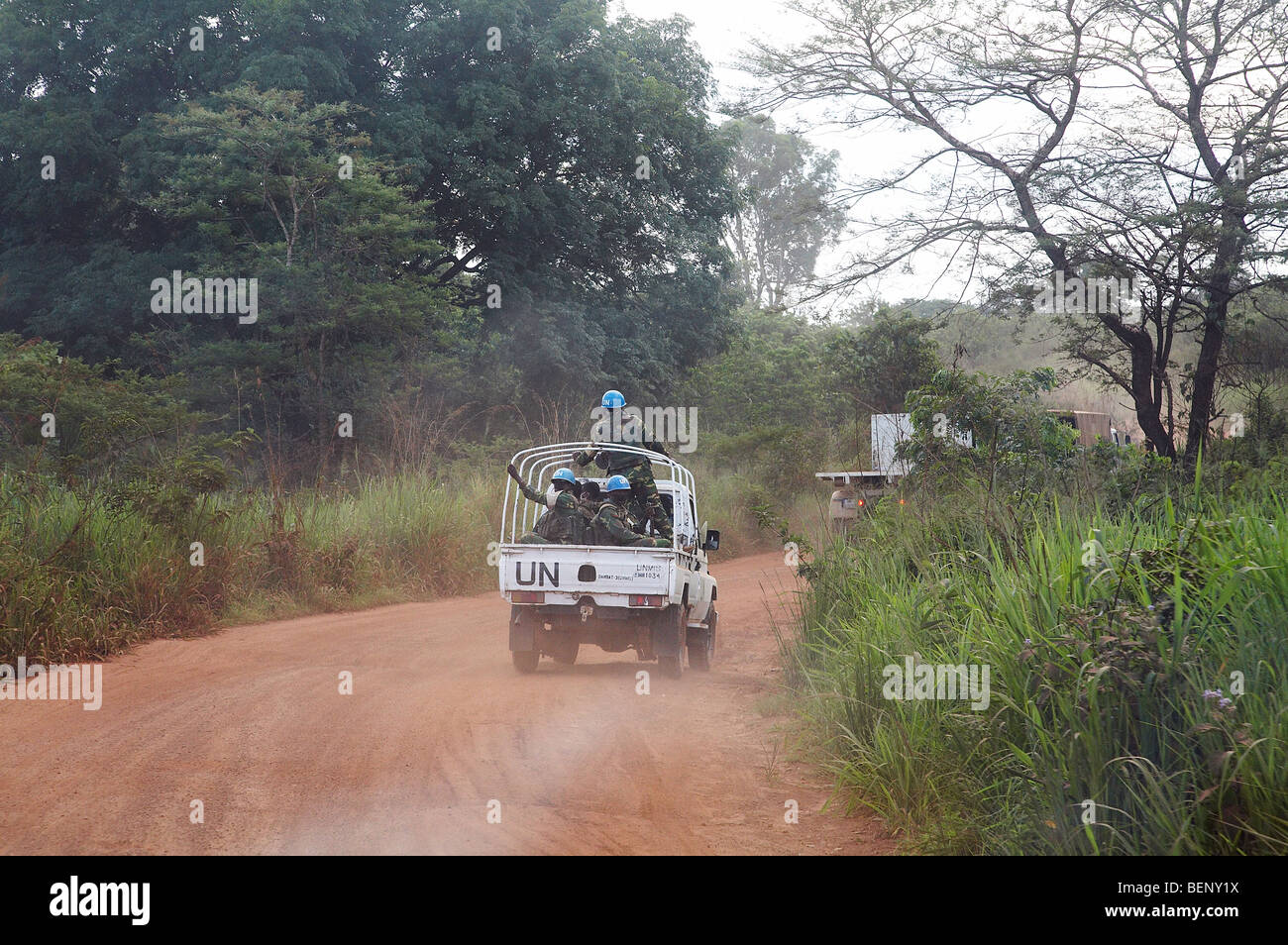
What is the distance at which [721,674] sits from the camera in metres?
10.4

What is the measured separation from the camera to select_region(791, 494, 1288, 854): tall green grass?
4.07 m

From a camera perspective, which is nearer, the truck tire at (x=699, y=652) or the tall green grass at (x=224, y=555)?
the tall green grass at (x=224, y=555)

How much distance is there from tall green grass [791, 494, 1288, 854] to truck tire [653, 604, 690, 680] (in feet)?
8.98

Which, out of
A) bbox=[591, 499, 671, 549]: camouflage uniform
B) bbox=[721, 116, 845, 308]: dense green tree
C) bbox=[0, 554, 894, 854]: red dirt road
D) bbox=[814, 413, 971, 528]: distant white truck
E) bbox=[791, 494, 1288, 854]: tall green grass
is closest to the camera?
bbox=[791, 494, 1288, 854]: tall green grass

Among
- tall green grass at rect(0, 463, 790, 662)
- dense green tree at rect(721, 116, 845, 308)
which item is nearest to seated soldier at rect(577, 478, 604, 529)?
tall green grass at rect(0, 463, 790, 662)

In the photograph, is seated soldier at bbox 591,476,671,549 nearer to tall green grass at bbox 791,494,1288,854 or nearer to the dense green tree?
tall green grass at bbox 791,494,1288,854

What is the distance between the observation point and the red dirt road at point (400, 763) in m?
5.02

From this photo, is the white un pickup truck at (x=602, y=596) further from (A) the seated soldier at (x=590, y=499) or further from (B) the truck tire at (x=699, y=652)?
(B) the truck tire at (x=699, y=652)

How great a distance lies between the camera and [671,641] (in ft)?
31.2

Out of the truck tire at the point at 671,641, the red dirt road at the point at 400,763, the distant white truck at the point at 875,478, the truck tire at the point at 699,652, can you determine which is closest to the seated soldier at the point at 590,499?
the truck tire at the point at 671,641

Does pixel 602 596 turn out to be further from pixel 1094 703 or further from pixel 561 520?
pixel 1094 703

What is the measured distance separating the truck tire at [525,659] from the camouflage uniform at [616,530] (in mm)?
1102

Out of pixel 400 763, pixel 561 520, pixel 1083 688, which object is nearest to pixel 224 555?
pixel 561 520

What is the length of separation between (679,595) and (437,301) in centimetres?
1421
